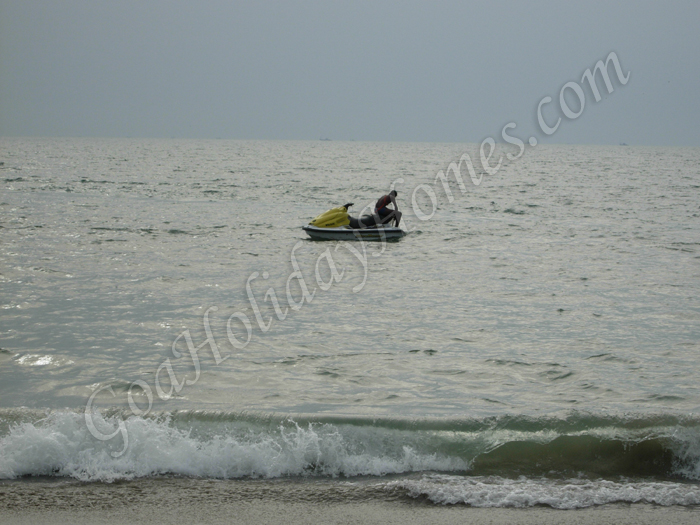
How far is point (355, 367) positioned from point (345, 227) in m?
10.7

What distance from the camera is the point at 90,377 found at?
7746 mm

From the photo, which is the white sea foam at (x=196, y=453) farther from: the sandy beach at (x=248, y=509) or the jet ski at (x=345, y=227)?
the jet ski at (x=345, y=227)

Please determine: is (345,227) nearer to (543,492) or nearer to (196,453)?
(196,453)

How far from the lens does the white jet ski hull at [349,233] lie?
61.0 feet

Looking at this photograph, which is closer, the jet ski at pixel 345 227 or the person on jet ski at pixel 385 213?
the jet ski at pixel 345 227

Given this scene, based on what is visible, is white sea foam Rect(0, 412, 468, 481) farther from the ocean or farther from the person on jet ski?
the person on jet ski

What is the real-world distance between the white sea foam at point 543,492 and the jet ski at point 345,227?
1359 cm

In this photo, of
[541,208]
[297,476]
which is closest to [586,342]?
[297,476]

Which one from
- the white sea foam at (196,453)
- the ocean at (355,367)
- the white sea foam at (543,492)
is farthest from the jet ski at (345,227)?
the white sea foam at (543,492)

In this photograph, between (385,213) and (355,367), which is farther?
(385,213)

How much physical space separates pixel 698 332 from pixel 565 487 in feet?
20.9

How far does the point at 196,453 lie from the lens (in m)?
5.60

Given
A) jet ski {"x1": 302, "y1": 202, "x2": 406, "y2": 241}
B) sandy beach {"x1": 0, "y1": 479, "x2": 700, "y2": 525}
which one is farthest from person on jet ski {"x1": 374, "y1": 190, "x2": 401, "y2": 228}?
sandy beach {"x1": 0, "y1": 479, "x2": 700, "y2": 525}

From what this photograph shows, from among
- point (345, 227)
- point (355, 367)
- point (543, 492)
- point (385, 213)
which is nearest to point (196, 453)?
point (543, 492)
